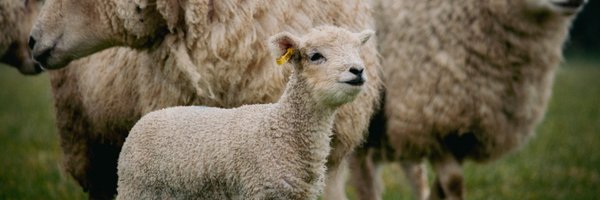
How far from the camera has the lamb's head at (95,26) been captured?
380 cm

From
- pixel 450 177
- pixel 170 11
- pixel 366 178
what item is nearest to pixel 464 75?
pixel 450 177

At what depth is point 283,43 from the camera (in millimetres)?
2965

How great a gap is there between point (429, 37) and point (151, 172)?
7.87ft

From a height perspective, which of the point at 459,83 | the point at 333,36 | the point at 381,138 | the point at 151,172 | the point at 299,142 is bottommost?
the point at 381,138

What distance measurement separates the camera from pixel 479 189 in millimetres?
6883

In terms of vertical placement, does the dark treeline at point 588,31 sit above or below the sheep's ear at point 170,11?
below

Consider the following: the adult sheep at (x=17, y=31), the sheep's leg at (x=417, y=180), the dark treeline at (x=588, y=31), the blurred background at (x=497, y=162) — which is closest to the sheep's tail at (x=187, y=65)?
the adult sheep at (x=17, y=31)

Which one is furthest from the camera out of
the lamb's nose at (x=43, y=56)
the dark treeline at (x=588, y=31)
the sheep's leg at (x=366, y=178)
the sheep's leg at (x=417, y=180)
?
the dark treeline at (x=588, y=31)

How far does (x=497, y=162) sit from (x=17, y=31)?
152 inches

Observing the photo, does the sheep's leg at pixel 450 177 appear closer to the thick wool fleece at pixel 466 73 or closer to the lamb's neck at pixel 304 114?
the thick wool fleece at pixel 466 73

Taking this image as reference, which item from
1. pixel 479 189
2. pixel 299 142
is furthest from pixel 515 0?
pixel 299 142

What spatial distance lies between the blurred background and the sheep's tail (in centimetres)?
151

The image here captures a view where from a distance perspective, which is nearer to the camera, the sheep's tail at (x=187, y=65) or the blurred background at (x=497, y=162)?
the sheep's tail at (x=187, y=65)

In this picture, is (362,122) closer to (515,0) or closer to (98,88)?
(98,88)
